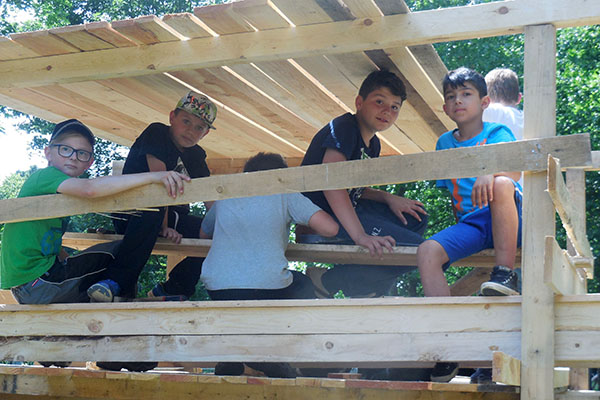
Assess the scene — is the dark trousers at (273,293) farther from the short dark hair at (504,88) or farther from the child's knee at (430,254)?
the short dark hair at (504,88)

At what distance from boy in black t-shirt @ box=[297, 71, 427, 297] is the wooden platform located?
999 mm

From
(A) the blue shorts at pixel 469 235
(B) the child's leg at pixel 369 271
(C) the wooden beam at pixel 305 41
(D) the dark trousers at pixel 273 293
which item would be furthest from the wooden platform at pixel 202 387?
(C) the wooden beam at pixel 305 41

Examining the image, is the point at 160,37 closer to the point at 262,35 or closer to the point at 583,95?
the point at 262,35

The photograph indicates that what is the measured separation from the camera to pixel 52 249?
18.8 feet

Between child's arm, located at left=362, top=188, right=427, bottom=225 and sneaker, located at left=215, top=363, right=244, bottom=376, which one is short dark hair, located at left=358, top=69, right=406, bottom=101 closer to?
child's arm, located at left=362, top=188, right=427, bottom=225

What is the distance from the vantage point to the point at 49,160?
229 inches

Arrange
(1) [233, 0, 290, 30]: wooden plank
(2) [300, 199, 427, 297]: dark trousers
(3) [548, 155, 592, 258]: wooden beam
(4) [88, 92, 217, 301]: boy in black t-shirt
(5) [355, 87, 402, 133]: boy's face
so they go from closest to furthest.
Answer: (3) [548, 155, 592, 258]: wooden beam → (1) [233, 0, 290, 30]: wooden plank → (4) [88, 92, 217, 301]: boy in black t-shirt → (5) [355, 87, 402, 133]: boy's face → (2) [300, 199, 427, 297]: dark trousers

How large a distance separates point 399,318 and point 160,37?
7.99 feet

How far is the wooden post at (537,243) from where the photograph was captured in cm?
433

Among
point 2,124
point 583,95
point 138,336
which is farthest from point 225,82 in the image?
point 2,124

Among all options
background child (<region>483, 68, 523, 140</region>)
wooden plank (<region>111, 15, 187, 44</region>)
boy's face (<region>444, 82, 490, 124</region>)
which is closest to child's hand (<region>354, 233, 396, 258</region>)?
boy's face (<region>444, 82, 490, 124</region>)

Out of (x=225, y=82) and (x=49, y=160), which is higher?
(x=225, y=82)

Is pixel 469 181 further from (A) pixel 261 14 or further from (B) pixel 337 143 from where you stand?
(A) pixel 261 14

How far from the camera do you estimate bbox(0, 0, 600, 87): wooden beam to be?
15.2ft
